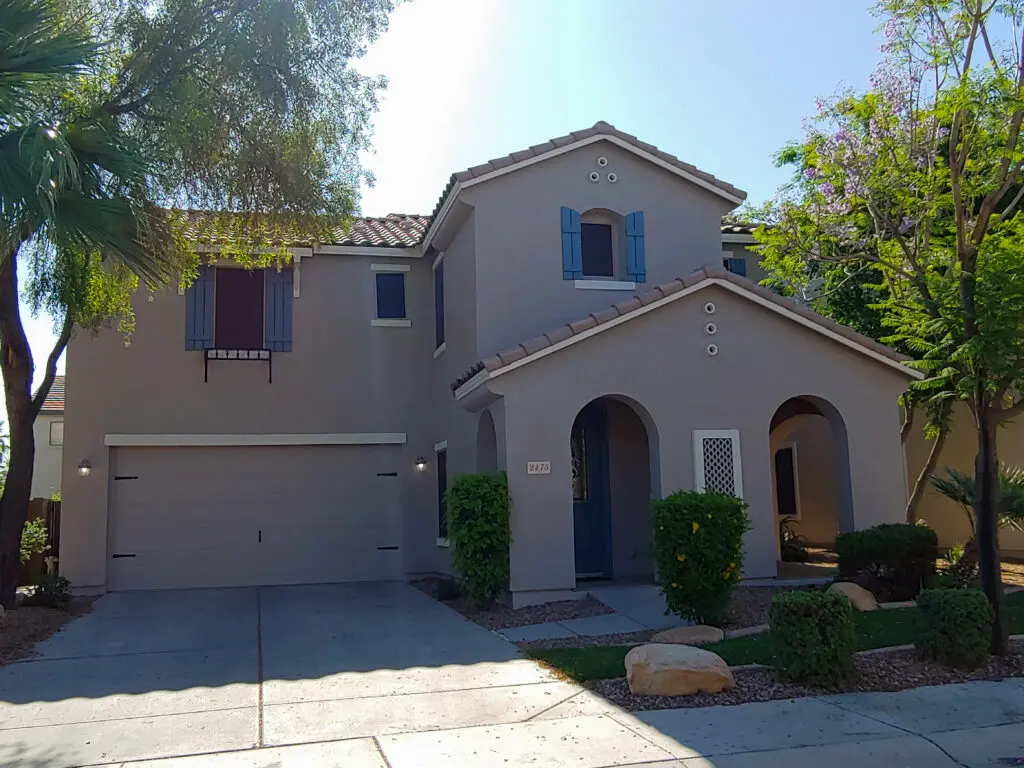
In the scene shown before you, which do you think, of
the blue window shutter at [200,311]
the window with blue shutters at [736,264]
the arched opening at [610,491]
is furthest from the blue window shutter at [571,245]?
the blue window shutter at [200,311]

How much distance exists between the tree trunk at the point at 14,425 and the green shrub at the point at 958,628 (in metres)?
10.7

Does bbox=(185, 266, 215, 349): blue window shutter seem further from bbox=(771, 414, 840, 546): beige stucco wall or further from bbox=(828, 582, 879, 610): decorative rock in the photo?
bbox=(771, 414, 840, 546): beige stucco wall

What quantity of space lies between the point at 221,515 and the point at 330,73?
7.66 meters

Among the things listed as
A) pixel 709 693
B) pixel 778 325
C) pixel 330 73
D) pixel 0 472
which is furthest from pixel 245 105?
pixel 0 472

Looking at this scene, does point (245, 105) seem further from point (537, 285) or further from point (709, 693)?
point (709, 693)

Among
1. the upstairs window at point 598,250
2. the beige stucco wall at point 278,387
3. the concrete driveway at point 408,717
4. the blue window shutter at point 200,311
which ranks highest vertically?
the upstairs window at point 598,250

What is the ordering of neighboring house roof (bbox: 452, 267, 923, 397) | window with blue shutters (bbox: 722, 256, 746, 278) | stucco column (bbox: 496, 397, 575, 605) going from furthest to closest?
window with blue shutters (bbox: 722, 256, 746, 278)
neighboring house roof (bbox: 452, 267, 923, 397)
stucco column (bbox: 496, 397, 575, 605)

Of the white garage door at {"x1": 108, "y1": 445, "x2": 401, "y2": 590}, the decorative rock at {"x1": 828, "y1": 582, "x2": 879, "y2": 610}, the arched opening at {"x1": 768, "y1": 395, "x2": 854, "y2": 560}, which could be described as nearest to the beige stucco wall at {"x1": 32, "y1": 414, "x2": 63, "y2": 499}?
the white garage door at {"x1": 108, "y1": 445, "x2": 401, "y2": 590}

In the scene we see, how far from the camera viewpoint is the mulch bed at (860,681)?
7133 mm

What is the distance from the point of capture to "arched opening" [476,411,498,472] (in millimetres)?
13164

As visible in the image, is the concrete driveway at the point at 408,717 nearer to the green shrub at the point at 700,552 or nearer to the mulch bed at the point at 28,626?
the mulch bed at the point at 28,626

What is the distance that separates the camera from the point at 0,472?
70.8 feet

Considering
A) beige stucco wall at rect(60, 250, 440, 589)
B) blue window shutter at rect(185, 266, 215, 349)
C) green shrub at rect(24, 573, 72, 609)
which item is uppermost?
blue window shutter at rect(185, 266, 215, 349)

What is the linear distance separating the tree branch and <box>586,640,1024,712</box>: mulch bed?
8803 mm
